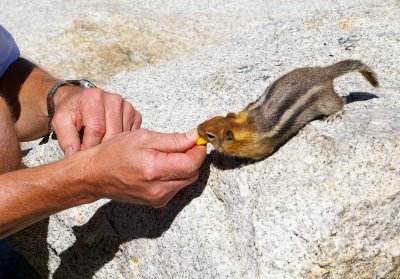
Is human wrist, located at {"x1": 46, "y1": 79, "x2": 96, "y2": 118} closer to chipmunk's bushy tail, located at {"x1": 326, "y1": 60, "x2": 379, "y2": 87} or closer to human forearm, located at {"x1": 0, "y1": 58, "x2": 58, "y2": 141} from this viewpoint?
human forearm, located at {"x1": 0, "y1": 58, "x2": 58, "y2": 141}

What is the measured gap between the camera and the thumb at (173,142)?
2463 mm

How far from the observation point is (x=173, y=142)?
8.27ft

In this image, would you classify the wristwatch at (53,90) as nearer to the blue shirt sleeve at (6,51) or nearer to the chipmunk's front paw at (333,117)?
the blue shirt sleeve at (6,51)

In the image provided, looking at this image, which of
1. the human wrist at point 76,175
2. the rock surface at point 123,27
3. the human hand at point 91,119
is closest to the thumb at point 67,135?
the human hand at point 91,119

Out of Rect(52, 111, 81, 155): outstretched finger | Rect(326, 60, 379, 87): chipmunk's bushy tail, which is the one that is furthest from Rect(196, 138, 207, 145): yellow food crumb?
Rect(326, 60, 379, 87): chipmunk's bushy tail

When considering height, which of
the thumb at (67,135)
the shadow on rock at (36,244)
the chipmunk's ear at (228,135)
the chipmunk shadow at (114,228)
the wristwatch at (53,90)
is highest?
the chipmunk's ear at (228,135)

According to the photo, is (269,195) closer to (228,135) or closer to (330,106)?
(228,135)

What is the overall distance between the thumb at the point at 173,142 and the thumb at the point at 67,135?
568 mm

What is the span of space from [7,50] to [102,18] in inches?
124

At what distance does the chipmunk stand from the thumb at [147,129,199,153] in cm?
8

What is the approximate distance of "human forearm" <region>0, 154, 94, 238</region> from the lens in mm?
2494

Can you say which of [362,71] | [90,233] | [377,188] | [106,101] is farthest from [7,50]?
[377,188]

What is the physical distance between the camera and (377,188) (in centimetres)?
239

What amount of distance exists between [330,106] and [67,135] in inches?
55.3
